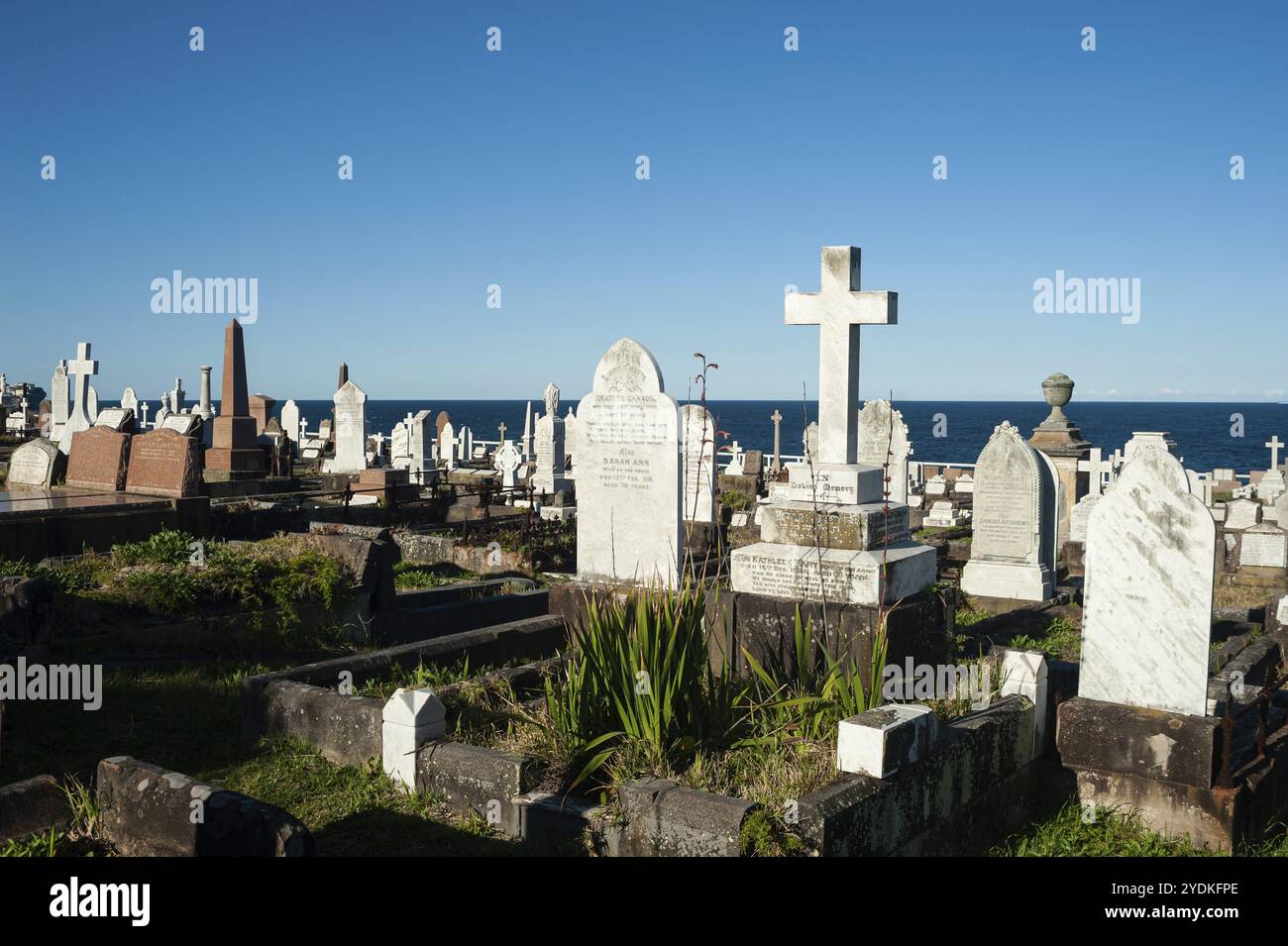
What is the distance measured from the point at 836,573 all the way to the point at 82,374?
2399cm

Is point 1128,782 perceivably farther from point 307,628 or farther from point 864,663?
point 307,628

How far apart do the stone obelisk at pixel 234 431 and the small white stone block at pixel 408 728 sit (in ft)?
52.7

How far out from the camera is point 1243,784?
5.46 m

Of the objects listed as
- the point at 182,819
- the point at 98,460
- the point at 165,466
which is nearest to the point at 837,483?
the point at 182,819

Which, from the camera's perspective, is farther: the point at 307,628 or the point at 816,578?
the point at 307,628

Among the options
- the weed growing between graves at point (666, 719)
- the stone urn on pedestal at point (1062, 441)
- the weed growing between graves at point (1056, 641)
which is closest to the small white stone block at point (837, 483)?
the weed growing between graves at point (666, 719)

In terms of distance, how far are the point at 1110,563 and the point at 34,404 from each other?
41.6m

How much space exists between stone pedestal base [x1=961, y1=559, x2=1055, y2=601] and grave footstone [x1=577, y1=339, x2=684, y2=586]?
5.65 meters

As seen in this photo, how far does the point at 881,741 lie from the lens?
4582mm

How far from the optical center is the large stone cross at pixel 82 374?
25.6 metres

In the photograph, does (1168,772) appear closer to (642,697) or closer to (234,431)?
(642,697)

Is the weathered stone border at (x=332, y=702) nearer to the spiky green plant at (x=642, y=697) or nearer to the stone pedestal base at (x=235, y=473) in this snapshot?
the spiky green plant at (x=642, y=697)

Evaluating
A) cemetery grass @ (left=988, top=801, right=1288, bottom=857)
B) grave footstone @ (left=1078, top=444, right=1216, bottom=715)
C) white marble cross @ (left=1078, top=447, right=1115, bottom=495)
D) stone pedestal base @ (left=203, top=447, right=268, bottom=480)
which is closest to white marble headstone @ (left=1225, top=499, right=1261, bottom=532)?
white marble cross @ (left=1078, top=447, right=1115, bottom=495)
